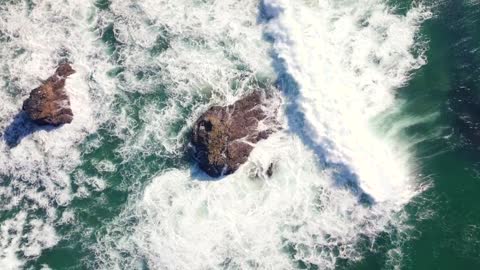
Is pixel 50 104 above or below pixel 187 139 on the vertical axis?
below

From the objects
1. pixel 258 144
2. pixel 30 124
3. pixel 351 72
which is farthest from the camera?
pixel 30 124

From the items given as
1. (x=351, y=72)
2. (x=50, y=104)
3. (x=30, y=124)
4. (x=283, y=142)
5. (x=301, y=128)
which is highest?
(x=351, y=72)

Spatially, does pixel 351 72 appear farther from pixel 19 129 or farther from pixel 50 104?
pixel 19 129

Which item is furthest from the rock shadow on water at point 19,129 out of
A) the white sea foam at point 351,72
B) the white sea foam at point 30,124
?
the white sea foam at point 351,72

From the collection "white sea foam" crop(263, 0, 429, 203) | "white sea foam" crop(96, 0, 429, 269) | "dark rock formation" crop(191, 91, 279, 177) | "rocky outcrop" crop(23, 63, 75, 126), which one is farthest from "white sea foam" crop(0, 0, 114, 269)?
"white sea foam" crop(263, 0, 429, 203)

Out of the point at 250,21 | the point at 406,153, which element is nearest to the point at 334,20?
the point at 250,21

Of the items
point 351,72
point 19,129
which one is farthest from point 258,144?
point 19,129

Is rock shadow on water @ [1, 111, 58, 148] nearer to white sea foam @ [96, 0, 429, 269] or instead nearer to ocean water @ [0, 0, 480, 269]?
ocean water @ [0, 0, 480, 269]

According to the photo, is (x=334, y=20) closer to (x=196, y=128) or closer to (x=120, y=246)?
(x=196, y=128)
